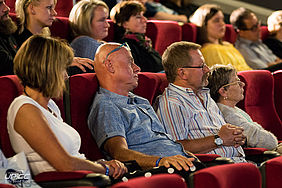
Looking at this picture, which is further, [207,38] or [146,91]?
[207,38]

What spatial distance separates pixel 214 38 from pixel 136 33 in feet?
1.84

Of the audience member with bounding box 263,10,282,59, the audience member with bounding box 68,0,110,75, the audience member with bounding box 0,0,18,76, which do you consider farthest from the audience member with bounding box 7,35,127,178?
the audience member with bounding box 263,10,282,59

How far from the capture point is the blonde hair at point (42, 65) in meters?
1.23

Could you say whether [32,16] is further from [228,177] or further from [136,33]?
[228,177]

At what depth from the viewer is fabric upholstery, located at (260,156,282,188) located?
1.39 m

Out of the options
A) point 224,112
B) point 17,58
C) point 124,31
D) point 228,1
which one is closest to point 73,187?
point 17,58

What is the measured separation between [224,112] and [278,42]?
149 cm

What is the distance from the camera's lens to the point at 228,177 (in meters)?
1.17

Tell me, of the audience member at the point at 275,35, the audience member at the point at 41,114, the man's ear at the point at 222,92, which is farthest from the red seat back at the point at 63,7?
the audience member at the point at 275,35

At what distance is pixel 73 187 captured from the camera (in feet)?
3.50

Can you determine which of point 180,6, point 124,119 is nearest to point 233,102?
point 124,119

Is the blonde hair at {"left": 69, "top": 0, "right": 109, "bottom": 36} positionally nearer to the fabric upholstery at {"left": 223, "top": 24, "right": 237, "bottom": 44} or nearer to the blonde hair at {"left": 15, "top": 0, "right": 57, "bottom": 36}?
the blonde hair at {"left": 15, "top": 0, "right": 57, "bottom": 36}

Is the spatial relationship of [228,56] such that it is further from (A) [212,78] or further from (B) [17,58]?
(B) [17,58]

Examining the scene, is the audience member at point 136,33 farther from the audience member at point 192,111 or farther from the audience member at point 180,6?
the audience member at point 180,6
